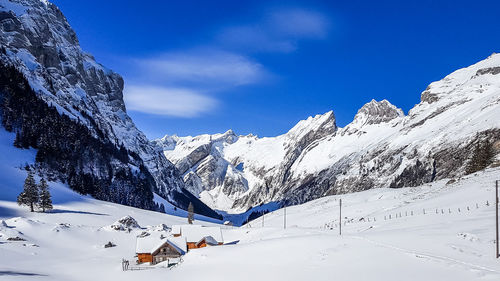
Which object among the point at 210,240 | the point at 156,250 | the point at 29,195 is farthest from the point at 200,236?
the point at 29,195

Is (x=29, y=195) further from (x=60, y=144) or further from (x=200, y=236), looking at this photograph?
(x=60, y=144)

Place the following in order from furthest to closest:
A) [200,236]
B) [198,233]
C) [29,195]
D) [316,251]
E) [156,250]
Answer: [29,195], [198,233], [200,236], [156,250], [316,251]

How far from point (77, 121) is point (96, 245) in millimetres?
129587

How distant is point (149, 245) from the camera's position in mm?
65438

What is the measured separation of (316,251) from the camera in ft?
130

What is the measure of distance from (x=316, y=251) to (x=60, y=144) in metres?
146

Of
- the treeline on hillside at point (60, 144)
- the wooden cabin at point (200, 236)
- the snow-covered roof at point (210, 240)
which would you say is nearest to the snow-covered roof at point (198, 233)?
the wooden cabin at point (200, 236)

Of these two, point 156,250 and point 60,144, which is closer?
point 156,250

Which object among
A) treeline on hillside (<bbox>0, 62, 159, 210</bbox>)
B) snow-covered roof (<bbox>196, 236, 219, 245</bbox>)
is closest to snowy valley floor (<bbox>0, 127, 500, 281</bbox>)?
snow-covered roof (<bbox>196, 236, 219, 245</bbox>)

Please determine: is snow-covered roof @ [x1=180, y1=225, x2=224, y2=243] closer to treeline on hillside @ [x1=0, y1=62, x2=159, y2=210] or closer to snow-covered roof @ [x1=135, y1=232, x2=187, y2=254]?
snow-covered roof @ [x1=135, y1=232, x2=187, y2=254]

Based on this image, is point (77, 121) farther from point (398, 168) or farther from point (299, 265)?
point (299, 265)

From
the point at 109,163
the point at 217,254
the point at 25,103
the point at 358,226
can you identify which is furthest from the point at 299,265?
the point at 109,163

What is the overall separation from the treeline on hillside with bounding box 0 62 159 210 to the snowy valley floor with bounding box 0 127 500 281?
57599 millimetres

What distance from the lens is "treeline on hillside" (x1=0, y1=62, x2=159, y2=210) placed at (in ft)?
469
